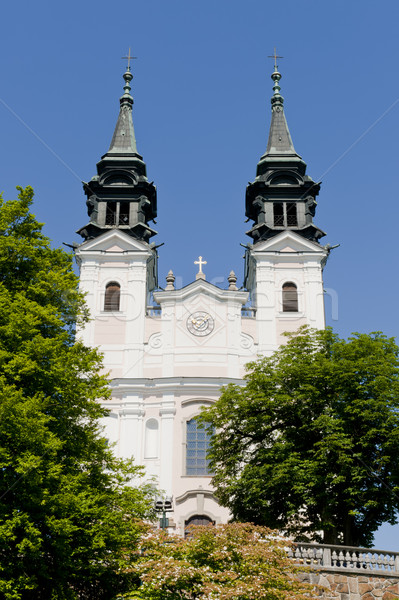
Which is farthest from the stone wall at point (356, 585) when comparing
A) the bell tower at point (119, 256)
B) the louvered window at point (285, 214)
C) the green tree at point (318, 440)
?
the louvered window at point (285, 214)

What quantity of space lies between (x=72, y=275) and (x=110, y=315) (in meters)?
15.2

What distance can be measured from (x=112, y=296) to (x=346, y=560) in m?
19.6

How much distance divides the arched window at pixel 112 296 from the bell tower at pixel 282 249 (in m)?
6.53

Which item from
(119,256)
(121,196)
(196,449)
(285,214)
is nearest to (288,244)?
(285,214)

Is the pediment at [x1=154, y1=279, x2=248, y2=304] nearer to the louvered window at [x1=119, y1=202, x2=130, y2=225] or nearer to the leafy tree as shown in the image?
the louvered window at [x1=119, y1=202, x2=130, y2=225]

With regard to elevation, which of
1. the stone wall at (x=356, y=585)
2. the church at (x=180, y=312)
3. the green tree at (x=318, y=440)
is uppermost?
the church at (x=180, y=312)

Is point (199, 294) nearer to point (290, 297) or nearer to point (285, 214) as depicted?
point (290, 297)

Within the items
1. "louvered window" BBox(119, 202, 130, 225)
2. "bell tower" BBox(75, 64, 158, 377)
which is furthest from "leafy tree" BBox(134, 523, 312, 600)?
"louvered window" BBox(119, 202, 130, 225)

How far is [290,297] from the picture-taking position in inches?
1371

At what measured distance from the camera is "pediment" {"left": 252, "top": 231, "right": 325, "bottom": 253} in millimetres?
35625

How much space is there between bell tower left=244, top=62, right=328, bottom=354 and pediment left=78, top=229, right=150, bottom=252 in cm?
550

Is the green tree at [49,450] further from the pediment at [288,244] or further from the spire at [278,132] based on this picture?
the spire at [278,132]

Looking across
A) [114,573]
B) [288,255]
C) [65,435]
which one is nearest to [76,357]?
[65,435]

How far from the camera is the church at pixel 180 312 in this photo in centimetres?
3106
